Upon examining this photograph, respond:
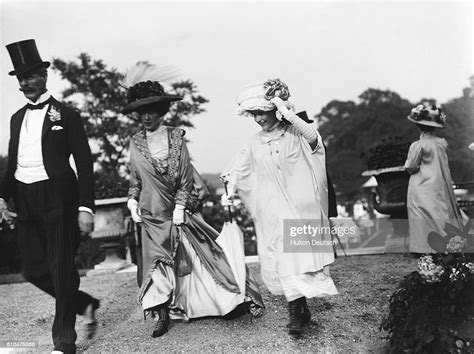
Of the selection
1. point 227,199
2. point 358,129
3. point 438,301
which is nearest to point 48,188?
point 227,199

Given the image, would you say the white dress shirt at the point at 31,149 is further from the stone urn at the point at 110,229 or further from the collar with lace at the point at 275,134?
the stone urn at the point at 110,229

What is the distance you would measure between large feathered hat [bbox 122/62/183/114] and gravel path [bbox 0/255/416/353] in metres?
1.92

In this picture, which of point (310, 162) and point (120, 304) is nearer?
Result: point (310, 162)

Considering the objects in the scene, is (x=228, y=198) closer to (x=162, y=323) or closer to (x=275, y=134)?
(x=275, y=134)

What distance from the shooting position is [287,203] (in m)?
4.64

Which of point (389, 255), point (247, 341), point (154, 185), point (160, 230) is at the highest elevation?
point (154, 185)

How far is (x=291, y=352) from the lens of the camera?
13.8 ft

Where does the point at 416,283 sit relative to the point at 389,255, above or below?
above

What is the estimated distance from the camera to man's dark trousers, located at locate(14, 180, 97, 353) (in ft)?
13.9

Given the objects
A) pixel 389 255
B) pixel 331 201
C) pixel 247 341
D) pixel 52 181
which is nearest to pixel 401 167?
pixel 389 255

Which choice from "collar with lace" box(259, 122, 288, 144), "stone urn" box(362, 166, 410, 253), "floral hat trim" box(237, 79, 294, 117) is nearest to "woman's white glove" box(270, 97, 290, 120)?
"floral hat trim" box(237, 79, 294, 117)

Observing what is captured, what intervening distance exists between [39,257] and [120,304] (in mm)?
2054

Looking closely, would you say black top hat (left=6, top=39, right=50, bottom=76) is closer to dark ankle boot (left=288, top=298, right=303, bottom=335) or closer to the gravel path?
the gravel path

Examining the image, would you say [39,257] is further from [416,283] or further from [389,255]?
[389,255]
